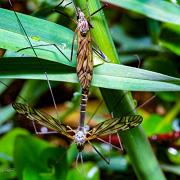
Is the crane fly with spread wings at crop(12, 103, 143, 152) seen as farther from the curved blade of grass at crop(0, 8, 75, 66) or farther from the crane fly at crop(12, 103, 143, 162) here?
the curved blade of grass at crop(0, 8, 75, 66)

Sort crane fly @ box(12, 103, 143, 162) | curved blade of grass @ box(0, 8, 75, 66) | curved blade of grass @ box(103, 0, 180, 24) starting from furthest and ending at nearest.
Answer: curved blade of grass @ box(103, 0, 180, 24)
crane fly @ box(12, 103, 143, 162)
curved blade of grass @ box(0, 8, 75, 66)

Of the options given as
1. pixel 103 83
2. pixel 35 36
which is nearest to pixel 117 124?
pixel 103 83

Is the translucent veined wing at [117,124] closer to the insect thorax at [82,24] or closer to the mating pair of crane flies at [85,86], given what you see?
the mating pair of crane flies at [85,86]

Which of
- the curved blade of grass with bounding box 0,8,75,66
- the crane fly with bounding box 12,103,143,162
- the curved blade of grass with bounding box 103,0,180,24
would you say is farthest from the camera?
the curved blade of grass with bounding box 103,0,180,24

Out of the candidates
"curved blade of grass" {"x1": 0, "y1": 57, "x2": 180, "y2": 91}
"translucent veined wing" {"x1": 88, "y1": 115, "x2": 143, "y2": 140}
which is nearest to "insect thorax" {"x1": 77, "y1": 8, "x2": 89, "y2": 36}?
"curved blade of grass" {"x1": 0, "y1": 57, "x2": 180, "y2": 91}

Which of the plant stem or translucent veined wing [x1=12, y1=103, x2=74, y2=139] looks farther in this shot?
translucent veined wing [x1=12, y1=103, x2=74, y2=139]

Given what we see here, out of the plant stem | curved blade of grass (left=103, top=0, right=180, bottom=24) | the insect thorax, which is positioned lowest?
the plant stem

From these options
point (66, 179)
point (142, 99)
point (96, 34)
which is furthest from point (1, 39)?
point (142, 99)

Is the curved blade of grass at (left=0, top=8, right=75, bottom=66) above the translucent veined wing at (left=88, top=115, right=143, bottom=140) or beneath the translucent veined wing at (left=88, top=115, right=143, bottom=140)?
above
